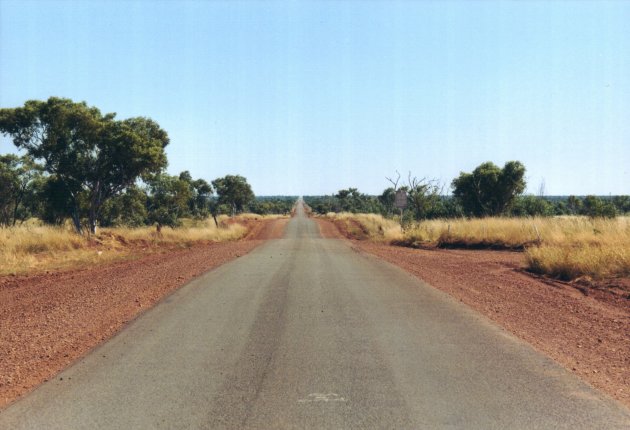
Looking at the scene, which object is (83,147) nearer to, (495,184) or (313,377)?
(313,377)

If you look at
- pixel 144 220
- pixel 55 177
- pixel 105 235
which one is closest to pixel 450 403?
pixel 105 235

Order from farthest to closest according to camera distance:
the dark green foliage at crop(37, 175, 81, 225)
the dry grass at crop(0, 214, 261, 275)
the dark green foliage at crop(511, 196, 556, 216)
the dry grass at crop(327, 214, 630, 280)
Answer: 1. the dark green foliage at crop(511, 196, 556, 216)
2. the dark green foliage at crop(37, 175, 81, 225)
3. the dry grass at crop(0, 214, 261, 275)
4. the dry grass at crop(327, 214, 630, 280)

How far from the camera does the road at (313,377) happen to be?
3973 mm

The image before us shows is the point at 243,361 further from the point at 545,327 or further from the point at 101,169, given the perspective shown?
the point at 101,169

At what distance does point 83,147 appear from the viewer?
2420 centimetres

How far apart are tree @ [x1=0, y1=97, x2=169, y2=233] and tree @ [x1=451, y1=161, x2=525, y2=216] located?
105 ft

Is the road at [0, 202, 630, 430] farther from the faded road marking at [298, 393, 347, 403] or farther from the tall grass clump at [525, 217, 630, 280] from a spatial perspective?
the tall grass clump at [525, 217, 630, 280]

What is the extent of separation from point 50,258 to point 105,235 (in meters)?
6.90

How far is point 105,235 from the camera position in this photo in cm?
2266

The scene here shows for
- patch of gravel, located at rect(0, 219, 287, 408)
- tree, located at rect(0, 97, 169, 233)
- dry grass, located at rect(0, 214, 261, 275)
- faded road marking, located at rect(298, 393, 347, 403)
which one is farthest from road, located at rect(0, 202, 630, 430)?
tree, located at rect(0, 97, 169, 233)

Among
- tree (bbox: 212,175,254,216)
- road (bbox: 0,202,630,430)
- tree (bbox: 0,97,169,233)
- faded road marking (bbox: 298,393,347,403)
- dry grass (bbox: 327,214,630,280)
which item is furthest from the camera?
tree (bbox: 212,175,254,216)

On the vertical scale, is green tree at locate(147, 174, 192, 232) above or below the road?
above

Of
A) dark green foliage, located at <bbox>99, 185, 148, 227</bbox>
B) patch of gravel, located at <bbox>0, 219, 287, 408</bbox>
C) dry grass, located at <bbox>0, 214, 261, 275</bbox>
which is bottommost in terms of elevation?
patch of gravel, located at <bbox>0, 219, 287, 408</bbox>

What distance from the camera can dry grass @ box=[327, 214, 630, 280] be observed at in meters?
11.7
